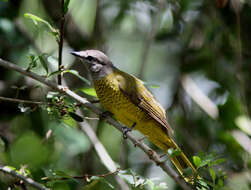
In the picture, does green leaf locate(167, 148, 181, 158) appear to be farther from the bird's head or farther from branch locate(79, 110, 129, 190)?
the bird's head

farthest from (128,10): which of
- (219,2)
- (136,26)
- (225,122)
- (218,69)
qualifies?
(225,122)

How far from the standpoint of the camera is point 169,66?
625 cm

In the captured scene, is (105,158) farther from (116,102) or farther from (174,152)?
(174,152)

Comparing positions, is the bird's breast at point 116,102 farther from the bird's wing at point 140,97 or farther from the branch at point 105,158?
the branch at point 105,158

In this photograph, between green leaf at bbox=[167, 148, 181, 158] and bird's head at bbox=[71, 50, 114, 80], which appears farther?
bird's head at bbox=[71, 50, 114, 80]

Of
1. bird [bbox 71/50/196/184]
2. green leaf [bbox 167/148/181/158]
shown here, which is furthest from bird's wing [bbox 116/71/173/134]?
green leaf [bbox 167/148/181/158]

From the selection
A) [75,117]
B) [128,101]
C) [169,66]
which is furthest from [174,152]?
[169,66]

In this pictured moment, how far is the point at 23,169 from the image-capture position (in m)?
2.21

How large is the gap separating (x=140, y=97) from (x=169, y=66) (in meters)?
2.63

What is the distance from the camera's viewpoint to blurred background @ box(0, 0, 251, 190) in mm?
3891

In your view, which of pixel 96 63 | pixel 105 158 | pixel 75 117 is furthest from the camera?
pixel 96 63

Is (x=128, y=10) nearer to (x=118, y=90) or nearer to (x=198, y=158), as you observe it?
(x=118, y=90)

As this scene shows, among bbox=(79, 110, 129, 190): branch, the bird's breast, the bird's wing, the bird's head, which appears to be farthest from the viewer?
the bird's head

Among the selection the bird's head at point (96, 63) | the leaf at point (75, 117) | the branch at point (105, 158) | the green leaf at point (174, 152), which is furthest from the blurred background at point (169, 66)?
the green leaf at point (174, 152)
